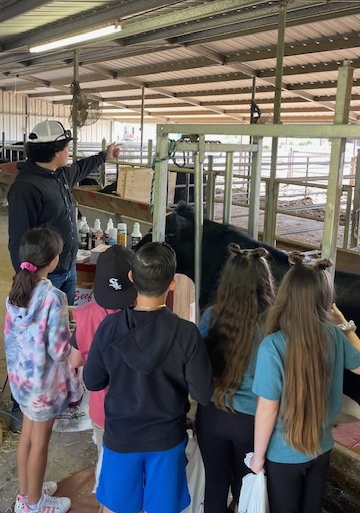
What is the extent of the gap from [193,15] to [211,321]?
118 inches

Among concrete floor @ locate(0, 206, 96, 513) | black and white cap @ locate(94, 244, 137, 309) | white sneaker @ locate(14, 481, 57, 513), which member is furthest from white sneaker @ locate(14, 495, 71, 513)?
black and white cap @ locate(94, 244, 137, 309)

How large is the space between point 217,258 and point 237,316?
0.66 metres

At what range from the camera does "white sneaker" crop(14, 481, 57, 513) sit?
189 centimetres

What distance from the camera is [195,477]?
1809mm

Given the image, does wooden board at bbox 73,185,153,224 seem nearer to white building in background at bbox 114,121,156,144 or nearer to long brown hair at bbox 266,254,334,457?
long brown hair at bbox 266,254,334,457

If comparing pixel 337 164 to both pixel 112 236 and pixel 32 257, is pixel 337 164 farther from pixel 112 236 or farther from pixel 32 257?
pixel 112 236

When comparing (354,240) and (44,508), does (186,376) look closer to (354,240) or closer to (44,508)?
(44,508)

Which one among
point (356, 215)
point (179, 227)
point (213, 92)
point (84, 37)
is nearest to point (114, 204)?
point (84, 37)

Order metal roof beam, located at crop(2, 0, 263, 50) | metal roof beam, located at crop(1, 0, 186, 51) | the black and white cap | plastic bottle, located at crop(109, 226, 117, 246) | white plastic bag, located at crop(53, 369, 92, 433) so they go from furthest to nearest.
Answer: metal roof beam, located at crop(1, 0, 186, 51)
metal roof beam, located at crop(2, 0, 263, 50)
plastic bottle, located at crop(109, 226, 117, 246)
white plastic bag, located at crop(53, 369, 92, 433)
the black and white cap

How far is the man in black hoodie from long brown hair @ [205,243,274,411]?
3.87 feet

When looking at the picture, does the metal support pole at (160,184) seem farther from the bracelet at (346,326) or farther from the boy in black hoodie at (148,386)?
the bracelet at (346,326)

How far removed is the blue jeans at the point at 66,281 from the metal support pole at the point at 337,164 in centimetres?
140

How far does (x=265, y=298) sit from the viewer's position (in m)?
1.51

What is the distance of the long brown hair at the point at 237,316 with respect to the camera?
148 centimetres
